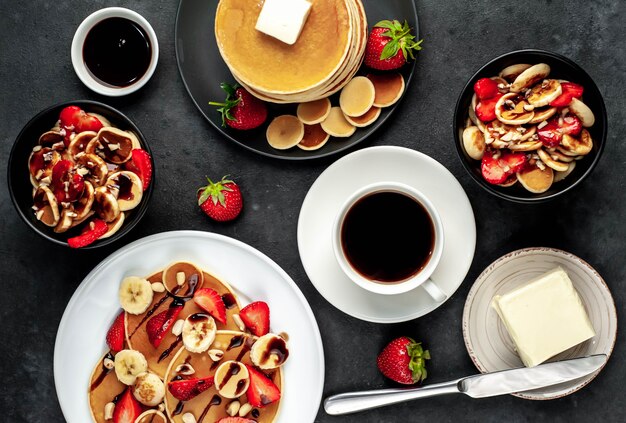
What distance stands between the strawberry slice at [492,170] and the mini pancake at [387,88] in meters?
0.28

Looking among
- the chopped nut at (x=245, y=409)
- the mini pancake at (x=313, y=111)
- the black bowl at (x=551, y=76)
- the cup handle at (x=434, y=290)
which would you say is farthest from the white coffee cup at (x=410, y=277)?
the chopped nut at (x=245, y=409)

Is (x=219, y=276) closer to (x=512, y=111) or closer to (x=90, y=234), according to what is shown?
(x=90, y=234)

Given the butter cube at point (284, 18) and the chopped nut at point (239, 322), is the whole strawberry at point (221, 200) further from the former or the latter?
the butter cube at point (284, 18)

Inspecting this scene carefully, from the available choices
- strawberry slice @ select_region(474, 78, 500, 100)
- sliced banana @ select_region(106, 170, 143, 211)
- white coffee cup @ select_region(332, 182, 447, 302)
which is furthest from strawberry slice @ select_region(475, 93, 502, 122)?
sliced banana @ select_region(106, 170, 143, 211)

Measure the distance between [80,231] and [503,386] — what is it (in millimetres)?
1118

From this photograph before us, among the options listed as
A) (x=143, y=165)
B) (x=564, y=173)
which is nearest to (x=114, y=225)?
(x=143, y=165)

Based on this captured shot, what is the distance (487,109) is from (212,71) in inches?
28.2

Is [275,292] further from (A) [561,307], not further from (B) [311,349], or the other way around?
(A) [561,307]

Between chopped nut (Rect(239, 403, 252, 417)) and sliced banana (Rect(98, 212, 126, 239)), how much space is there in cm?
56

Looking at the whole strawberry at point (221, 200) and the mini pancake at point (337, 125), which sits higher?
the mini pancake at point (337, 125)

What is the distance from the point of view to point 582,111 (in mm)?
1510

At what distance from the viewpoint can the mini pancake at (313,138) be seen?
5.53ft

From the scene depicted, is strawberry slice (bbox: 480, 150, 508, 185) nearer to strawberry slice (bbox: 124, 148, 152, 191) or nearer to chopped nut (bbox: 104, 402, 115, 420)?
strawberry slice (bbox: 124, 148, 152, 191)

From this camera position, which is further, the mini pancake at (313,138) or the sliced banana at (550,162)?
the mini pancake at (313,138)
